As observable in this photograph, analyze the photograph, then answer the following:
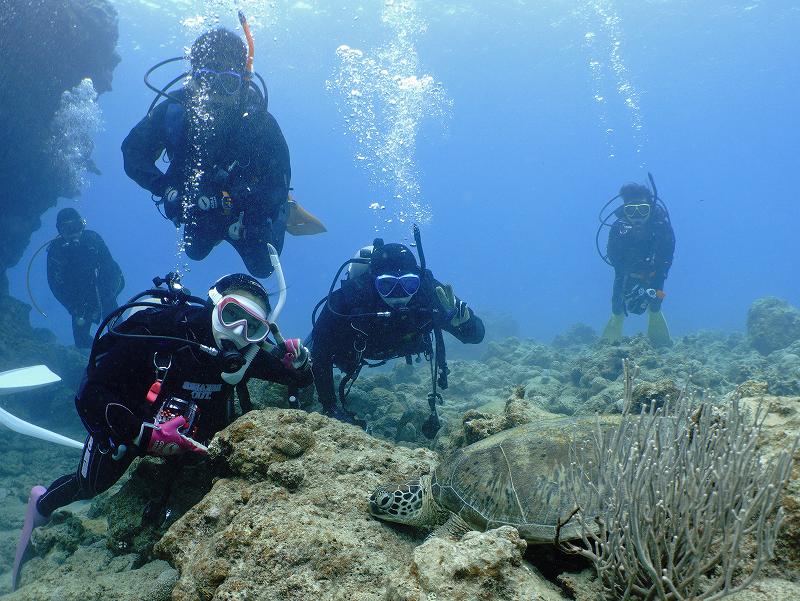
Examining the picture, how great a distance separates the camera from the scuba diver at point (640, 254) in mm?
11242

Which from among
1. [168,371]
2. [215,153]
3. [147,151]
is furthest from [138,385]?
[147,151]

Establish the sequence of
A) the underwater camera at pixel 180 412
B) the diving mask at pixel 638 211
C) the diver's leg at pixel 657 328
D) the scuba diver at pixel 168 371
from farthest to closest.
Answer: the diver's leg at pixel 657 328, the diving mask at pixel 638 211, the underwater camera at pixel 180 412, the scuba diver at pixel 168 371

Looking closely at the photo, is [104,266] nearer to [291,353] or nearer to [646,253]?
[291,353]

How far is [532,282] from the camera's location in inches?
4751

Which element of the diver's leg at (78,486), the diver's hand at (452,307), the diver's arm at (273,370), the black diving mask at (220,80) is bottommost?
the diver's leg at (78,486)

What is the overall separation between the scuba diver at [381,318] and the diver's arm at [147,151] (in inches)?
136

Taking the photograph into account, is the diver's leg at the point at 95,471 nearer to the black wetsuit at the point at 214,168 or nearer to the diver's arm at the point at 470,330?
the black wetsuit at the point at 214,168

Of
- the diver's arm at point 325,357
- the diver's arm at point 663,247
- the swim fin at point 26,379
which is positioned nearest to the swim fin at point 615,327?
the diver's arm at point 663,247

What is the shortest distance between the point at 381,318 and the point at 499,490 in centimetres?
312

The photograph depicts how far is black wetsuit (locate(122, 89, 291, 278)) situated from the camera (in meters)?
6.35

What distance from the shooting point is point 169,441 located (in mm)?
3125

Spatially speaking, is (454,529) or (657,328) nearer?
(454,529)

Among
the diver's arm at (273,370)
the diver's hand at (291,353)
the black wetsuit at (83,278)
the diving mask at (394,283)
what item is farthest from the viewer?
the black wetsuit at (83,278)

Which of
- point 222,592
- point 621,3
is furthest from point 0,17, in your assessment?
point 621,3
